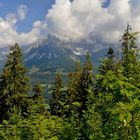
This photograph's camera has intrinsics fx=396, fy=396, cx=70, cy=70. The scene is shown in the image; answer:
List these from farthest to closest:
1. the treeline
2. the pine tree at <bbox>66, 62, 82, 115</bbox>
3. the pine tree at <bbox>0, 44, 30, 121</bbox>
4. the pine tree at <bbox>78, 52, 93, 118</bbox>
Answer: the pine tree at <bbox>66, 62, 82, 115</bbox> < the pine tree at <bbox>78, 52, 93, 118</bbox> < the pine tree at <bbox>0, 44, 30, 121</bbox> < the treeline

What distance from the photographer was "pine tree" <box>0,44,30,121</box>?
173 ft

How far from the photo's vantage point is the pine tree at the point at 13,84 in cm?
5259

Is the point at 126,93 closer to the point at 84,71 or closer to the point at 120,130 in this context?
the point at 120,130

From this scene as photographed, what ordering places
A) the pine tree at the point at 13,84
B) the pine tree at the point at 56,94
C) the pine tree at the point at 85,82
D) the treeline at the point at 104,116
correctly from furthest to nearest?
the pine tree at the point at 56,94
the pine tree at the point at 85,82
the pine tree at the point at 13,84
the treeline at the point at 104,116

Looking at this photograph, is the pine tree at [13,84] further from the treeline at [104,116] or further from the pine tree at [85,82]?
the treeline at [104,116]

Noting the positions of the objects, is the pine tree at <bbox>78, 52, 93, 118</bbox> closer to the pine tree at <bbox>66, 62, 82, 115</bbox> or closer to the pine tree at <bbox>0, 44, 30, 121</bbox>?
the pine tree at <bbox>66, 62, 82, 115</bbox>

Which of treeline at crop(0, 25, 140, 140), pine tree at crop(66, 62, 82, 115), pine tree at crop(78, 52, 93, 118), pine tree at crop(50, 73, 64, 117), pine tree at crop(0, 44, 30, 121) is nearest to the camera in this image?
treeline at crop(0, 25, 140, 140)

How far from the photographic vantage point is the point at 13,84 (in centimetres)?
5266

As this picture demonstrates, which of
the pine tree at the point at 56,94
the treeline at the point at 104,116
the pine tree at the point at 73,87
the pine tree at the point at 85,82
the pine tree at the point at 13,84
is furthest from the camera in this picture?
the pine tree at the point at 56,94

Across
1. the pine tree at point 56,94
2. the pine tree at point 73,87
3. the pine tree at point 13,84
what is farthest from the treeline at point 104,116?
the pine tree at point 56,94

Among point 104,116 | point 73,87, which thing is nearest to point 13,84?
point 73,87

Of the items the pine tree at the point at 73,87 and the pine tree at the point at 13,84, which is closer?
the pine tree at the point at 13,84

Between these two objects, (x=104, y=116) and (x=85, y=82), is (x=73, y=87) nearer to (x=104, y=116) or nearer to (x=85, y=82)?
(x=85, y=82)

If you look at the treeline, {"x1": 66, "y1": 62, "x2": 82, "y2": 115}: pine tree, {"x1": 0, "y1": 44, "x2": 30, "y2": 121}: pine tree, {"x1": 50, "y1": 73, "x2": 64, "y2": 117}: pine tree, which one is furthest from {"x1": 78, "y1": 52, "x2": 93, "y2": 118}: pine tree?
the treeline
